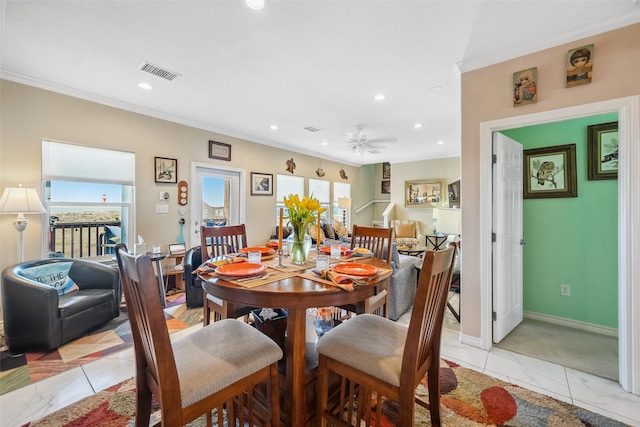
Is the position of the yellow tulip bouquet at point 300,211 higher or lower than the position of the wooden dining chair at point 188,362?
higher

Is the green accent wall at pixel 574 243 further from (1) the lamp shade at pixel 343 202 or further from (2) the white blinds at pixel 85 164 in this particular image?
(2) the white blinds at pixel 85 164

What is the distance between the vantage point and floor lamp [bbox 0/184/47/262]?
2516mm

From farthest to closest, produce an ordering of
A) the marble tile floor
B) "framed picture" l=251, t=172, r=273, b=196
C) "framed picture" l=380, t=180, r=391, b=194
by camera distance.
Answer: "framed picture" l=380, t=180, r=391, b=194 < "framed picture" l=251, t=172, r=273, b=196 < the marble tile floor

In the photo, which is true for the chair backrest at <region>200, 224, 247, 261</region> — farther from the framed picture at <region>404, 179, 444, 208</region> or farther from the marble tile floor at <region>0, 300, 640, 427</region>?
the framed picture at <region>404, 179, 444, 208</region>

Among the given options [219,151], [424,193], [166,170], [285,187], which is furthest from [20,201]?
[424,193]

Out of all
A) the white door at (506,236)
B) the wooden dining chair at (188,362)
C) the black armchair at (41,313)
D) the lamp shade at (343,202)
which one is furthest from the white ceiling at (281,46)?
the lamp shade at (343,202)

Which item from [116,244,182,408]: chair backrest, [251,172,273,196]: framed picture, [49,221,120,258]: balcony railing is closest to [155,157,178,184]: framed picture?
[49,221,120,258]: balcony railing

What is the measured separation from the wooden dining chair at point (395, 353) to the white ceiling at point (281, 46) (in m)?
1.79

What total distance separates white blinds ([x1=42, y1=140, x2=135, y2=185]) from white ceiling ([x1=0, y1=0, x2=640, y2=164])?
64 centimetres

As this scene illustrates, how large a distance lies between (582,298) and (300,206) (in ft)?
10.5

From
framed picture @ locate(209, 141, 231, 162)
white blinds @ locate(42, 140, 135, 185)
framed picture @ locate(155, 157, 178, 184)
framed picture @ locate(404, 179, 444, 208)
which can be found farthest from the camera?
framed picture @ locate(404, 179, 444, 208)

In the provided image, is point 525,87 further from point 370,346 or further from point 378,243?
point 370,346

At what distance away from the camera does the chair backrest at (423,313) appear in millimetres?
1075

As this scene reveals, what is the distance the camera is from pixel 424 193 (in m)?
7.09
